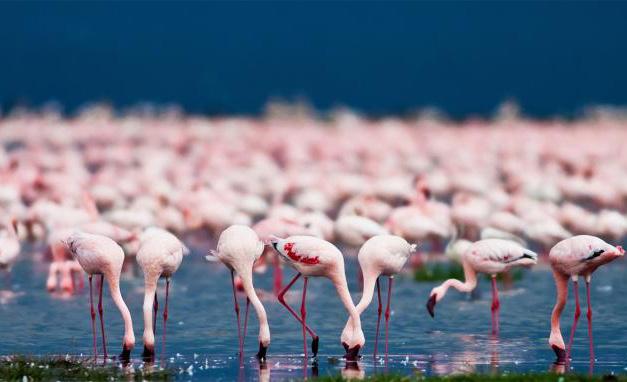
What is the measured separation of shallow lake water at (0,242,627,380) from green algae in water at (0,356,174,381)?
1.06ft

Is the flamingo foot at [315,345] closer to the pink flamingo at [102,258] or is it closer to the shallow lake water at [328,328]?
the shallow lake water at [328,328]

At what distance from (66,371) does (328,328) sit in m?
2.98

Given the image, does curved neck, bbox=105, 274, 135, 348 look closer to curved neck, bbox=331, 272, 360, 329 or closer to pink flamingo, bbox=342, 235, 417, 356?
curved neck, bbox=331, 272, 360, 329

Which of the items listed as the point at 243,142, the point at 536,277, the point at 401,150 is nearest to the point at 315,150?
the point at 401,150

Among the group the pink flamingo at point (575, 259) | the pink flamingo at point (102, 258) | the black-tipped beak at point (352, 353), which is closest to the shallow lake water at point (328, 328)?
the black-tipped beak at point (352, 353)

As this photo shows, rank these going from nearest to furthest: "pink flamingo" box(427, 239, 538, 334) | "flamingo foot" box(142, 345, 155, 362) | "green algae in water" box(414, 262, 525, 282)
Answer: "flamingo foot" box(142, 345, 155, 362), "pink flamingo" box(427, 239, 538, 334), "green algae in water" box(414, 262, 525, 282)

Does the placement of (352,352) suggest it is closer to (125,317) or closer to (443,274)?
(125,317)

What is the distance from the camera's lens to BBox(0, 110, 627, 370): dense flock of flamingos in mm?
9828

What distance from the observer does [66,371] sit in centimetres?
879

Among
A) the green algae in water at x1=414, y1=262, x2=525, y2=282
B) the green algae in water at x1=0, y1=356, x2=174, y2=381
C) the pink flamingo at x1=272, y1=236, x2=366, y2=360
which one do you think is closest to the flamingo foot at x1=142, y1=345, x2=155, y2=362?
the green algae in water at x1=0, y1=356, x2=174, y2=381

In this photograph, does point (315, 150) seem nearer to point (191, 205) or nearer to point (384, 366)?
point (191, 205)

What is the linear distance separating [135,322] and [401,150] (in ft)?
71.5

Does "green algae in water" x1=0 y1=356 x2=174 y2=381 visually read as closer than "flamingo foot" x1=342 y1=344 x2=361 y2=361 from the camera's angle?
Yes

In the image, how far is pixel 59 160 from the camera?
27531 millimetres
